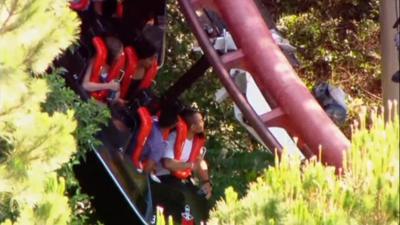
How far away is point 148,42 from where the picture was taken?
8109 millimetres

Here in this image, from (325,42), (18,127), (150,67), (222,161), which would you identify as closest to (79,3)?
(150,67)

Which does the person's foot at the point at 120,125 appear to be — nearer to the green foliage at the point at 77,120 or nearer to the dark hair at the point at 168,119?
the dark hair at the point at 168,119

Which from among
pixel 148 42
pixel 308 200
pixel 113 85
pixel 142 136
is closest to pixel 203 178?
pixel 142 136

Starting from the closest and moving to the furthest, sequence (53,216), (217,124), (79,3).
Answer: (53,216) → (79,3) → (217,124)

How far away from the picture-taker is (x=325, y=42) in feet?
36.2

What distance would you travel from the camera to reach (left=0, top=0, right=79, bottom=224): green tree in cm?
412

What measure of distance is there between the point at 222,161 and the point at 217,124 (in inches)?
55.6

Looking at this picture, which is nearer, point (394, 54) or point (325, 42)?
point (394, 54)

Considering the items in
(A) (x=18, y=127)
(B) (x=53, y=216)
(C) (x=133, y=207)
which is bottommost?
(C) (x=133, y=207)

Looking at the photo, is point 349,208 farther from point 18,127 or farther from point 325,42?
point 325,42

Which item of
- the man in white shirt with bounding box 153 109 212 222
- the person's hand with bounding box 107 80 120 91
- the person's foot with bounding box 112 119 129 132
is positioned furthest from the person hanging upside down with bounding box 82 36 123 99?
the man in white shirt with bounding box 153 109 212 222

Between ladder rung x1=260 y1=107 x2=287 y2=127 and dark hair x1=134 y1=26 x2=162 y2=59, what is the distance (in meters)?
2.33

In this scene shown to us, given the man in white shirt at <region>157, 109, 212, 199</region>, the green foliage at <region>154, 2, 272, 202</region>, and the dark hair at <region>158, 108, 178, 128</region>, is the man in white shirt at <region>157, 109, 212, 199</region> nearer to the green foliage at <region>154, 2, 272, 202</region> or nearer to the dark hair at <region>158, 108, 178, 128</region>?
the dark hair at <region>158, 108, 178, 128</region>

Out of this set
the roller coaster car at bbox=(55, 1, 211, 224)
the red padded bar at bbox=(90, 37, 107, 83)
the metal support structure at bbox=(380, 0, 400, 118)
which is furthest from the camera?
the red padded bar at bbox=(90, 37, 107, 83)
